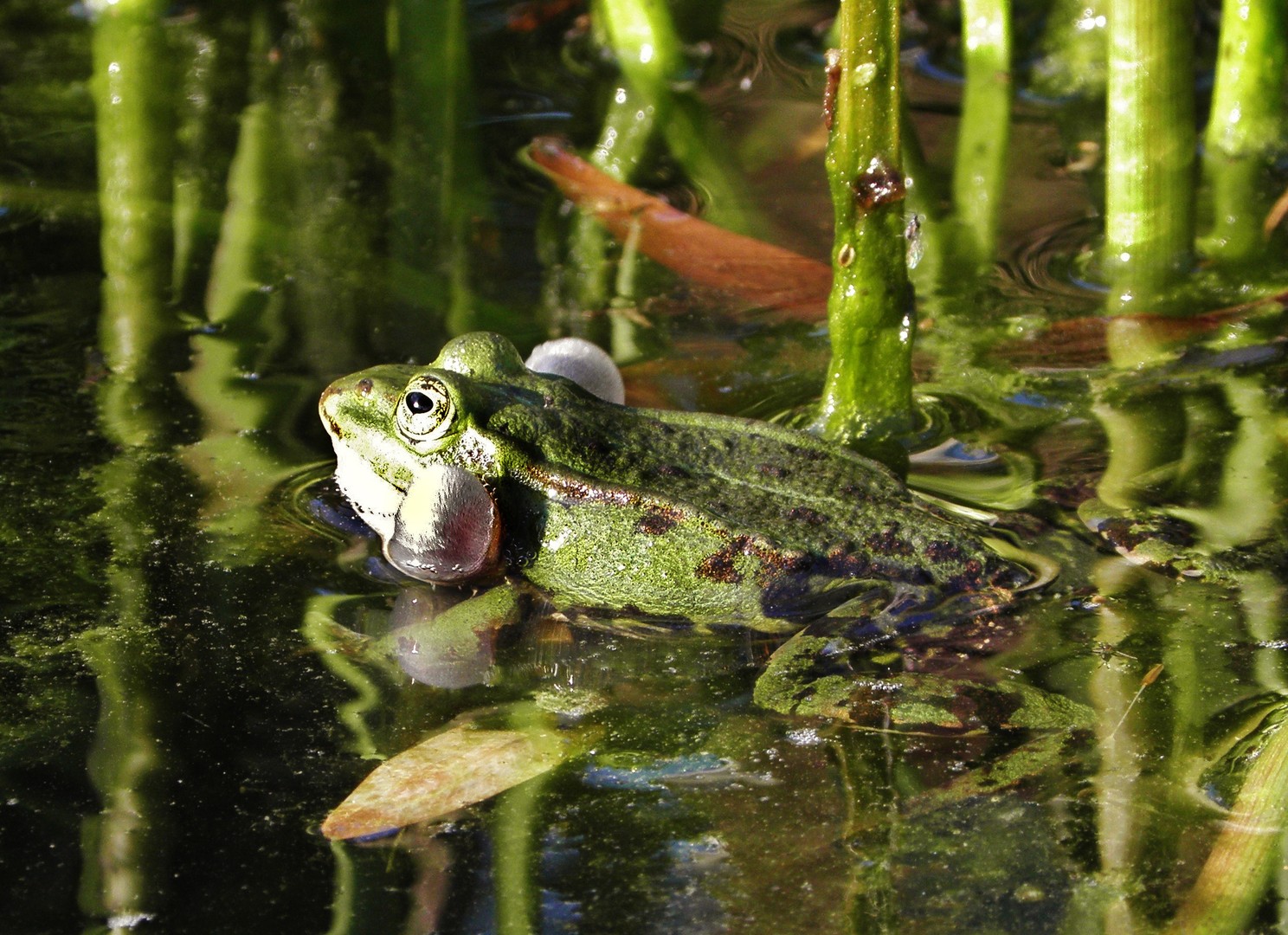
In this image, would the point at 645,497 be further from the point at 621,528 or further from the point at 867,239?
the point at 867,239

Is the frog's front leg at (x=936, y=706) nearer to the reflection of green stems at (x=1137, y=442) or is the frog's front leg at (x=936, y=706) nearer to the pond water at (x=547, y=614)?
the pond water at (x=547, y=614)

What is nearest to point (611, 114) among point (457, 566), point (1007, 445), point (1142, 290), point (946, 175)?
point (946, 175)

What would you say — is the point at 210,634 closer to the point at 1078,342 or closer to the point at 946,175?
the point at 1078,342

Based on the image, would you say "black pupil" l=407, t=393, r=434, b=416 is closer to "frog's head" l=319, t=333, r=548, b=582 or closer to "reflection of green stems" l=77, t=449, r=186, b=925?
"frog's head" l=319, t=333, r=548, b=582

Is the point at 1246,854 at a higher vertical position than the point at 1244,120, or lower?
lower

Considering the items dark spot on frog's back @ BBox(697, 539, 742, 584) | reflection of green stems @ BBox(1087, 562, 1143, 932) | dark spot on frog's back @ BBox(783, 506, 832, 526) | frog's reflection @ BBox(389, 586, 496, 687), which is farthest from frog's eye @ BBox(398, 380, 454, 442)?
reflection of green stems @ BBox(1087, 562, 1143, 932)

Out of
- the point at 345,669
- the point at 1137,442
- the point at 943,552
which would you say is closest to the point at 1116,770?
the point at 943,552
